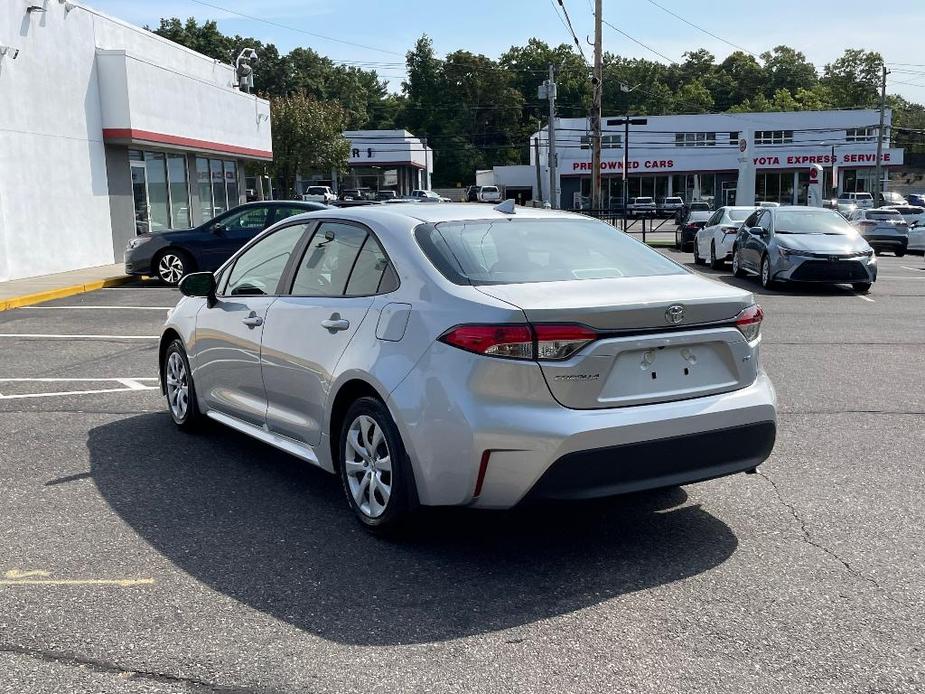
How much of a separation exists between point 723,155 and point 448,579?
74.5 metres

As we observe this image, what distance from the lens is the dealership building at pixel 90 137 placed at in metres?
19.5

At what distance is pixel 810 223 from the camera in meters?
17.8

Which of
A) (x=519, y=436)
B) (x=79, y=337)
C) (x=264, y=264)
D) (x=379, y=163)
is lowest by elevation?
(x=79, y=337)

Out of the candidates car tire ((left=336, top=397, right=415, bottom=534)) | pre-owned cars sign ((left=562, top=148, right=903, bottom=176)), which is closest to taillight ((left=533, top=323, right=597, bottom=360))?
car tire ((left=336, top=397, right=415, bottom=534))

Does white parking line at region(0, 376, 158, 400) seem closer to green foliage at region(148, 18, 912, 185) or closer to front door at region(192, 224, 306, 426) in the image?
front door at region(192, 224, 306, 426)

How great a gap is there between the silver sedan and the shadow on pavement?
11.8 inches

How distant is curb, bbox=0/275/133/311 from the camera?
1557 cm

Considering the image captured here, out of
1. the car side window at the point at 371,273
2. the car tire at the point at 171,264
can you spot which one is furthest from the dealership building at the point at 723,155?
the car side window at the point at 371,273

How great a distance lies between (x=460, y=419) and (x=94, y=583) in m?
1.75

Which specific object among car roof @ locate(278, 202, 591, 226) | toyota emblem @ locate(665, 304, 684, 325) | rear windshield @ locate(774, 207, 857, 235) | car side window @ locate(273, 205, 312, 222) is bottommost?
rear windshield @ locate(774, 207, 857, 235)

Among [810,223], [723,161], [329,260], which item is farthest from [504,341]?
[723,161]

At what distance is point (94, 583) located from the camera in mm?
4250

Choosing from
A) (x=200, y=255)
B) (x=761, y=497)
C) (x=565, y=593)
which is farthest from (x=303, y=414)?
(x=200, y=255)

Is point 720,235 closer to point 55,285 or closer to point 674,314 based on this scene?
point 55,285
